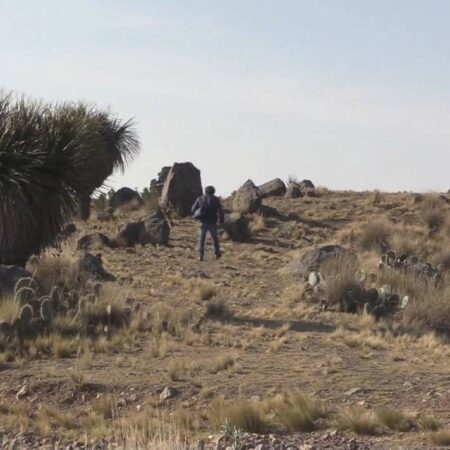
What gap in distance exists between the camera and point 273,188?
40.2 m

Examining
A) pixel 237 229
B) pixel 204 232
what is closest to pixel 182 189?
pixel 237 229

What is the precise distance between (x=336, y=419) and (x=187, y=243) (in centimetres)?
1884

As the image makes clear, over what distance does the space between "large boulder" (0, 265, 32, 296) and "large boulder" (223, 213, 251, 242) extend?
11927 millimetres

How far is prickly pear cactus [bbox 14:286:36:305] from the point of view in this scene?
17844mm

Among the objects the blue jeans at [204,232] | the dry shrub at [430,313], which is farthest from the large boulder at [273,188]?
the dry shrub at [430,313]

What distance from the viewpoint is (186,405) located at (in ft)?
43.3

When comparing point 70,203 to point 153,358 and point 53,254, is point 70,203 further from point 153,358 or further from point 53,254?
point 153,358

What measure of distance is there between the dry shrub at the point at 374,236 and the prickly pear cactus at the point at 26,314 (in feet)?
48.7

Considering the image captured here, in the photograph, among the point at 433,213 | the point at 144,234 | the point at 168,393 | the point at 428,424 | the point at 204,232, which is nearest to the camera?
the point at 428,424

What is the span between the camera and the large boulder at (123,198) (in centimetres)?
3862

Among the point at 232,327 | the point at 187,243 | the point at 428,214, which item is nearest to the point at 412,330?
the point at 232,327

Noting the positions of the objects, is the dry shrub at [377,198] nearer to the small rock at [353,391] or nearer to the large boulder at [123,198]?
the large boulder at [123,198]

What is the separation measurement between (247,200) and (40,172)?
1590 centimetres

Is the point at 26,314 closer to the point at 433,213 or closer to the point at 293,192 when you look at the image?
the point at 433,213
